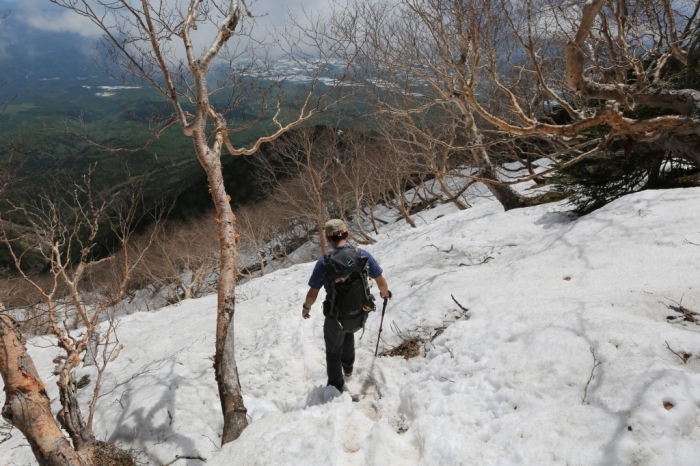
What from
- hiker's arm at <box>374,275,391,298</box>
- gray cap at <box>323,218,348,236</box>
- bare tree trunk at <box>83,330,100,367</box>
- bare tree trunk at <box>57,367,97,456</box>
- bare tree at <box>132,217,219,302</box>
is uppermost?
gray cap at <box>323,218,348,236</box>

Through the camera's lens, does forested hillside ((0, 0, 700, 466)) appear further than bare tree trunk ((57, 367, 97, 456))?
No

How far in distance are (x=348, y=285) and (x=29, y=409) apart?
10.1ft

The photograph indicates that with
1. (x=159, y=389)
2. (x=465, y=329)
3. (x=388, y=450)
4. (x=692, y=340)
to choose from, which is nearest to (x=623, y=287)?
(x=692, y=340)

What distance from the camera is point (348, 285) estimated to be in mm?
3711

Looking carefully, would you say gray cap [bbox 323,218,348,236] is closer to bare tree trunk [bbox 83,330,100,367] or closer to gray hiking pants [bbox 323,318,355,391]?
gray hiking pants [bbox 323,318,355,391]

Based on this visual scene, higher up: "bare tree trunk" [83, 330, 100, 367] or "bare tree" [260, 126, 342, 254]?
"bare tree" [260, 126, 342, 254]

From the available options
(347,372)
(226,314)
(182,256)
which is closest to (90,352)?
(226,314)

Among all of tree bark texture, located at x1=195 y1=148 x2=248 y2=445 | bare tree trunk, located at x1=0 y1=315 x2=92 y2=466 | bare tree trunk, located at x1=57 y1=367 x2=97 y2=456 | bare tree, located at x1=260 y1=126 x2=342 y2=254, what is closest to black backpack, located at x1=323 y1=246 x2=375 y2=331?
tree bark texture, located at x1=195 y1=148 x2=248 y2=445

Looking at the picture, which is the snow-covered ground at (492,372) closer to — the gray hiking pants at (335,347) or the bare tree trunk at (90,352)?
the gray hiking pants at (335,347)

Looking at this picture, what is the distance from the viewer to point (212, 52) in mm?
5520

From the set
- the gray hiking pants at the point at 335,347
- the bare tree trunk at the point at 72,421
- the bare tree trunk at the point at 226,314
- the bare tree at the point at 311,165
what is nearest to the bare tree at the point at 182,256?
the bare tree at the point at 311,165

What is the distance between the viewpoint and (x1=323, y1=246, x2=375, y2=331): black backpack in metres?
3.62

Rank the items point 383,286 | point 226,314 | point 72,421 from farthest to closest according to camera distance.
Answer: point 226,314, point 383,286, point 72,421

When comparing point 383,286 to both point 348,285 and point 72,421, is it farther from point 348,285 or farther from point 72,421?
point 72,421
